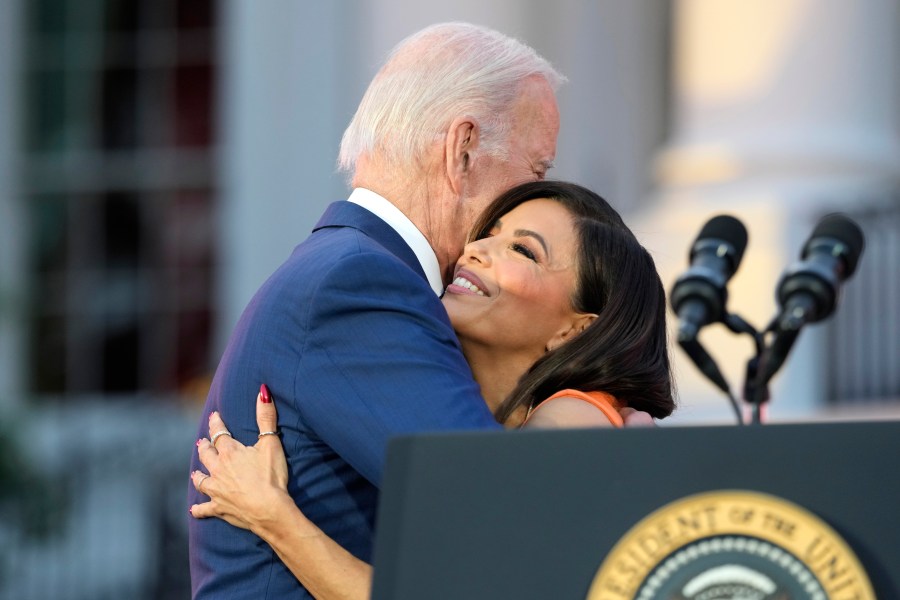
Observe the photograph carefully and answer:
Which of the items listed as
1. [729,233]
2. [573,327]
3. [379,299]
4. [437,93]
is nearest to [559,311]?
[573,327]

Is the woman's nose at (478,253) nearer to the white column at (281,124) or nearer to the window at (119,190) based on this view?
the white column at (281,124)

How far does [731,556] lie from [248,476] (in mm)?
1011

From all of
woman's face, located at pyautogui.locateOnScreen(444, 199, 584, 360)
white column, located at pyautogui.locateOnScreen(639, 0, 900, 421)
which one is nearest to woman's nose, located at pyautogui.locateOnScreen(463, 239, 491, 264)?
woman's face, located at pyautogui.locateOnScreen(444, 199, 584, 360)

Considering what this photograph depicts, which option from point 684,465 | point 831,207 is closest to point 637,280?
point 684,465

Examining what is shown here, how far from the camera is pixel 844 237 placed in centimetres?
418

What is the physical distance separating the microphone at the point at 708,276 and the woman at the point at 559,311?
107cm

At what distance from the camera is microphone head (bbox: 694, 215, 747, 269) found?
4121 mm

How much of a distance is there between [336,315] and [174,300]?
9732 mm

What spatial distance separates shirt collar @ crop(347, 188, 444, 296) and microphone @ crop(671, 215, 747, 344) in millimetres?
1226

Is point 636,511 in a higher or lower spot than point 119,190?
lower

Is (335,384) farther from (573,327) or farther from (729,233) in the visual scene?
(729,233)

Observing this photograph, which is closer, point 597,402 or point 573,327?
point 597,402

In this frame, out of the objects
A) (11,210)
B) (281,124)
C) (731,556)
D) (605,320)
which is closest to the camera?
(731,556)

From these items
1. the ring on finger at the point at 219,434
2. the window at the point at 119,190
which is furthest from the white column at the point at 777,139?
the ring on finger at the point at 219,434
